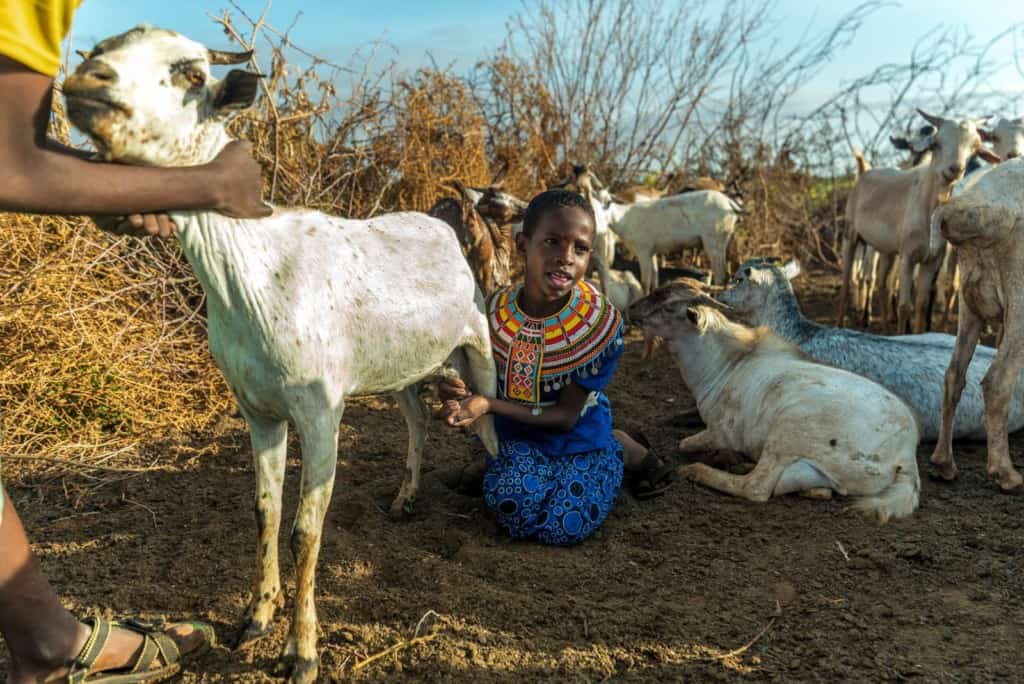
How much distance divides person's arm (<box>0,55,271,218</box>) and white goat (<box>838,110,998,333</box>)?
5.13m

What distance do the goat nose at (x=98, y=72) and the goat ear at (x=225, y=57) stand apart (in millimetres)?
301

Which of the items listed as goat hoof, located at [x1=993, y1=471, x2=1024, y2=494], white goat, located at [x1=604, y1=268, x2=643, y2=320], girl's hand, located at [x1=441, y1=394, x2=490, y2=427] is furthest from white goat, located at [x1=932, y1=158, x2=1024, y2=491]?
white goat, located at [x1=604, y1=268, x2=643, y2=320]

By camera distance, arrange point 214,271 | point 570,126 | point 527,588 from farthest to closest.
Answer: point 570,126 < point 527,588 < point 214,271

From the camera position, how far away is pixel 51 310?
4.89 m

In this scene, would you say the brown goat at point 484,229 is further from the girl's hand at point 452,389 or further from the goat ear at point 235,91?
the goat ear at point 235,91

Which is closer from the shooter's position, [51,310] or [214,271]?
[214,271]

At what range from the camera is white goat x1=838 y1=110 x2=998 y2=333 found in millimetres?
6863

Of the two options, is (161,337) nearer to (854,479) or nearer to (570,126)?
(854,479)

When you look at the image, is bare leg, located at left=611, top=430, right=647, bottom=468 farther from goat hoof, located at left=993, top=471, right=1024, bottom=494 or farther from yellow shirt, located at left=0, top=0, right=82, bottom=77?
yellow shirt, located at left=0, top=0, right=82, bottom=77

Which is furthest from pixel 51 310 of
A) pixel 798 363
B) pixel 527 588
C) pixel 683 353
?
pixel 798 363

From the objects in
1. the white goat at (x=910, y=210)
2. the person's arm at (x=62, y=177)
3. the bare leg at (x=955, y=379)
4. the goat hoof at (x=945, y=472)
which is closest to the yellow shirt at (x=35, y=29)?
the person's arm at (x=62, y=177)

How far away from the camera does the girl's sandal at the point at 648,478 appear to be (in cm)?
430

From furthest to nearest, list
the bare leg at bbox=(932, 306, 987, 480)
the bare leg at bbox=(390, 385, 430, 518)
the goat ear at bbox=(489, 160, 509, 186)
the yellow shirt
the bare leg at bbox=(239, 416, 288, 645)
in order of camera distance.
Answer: the goat ear at bbox=(489, 160, 509, 186)
the bare leg at bbox=(932, 306, 987, 480)
the bare leg at bbox=(390, 385, 430, 518)
the bare leg at bbox=(239, 416, 288, 645)
the yellow shirt

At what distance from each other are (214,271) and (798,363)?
352 centimetres
